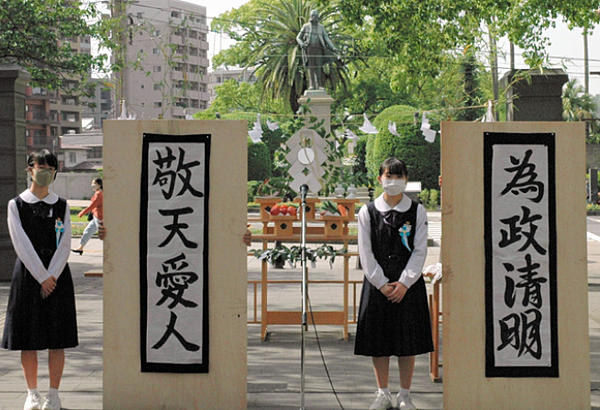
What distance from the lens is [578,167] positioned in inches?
225

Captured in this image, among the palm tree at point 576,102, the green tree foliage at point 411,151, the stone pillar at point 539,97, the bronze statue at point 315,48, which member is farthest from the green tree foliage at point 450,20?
the palm tree at point 576,102

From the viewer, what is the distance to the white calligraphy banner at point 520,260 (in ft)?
18.5

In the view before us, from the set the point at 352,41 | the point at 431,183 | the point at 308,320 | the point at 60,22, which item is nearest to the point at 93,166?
the point at 352,41

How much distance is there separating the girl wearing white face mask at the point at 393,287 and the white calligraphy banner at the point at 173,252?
3.71 ft

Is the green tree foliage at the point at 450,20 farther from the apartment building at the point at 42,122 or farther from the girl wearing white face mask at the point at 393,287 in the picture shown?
the apartment building at the point at 42,122

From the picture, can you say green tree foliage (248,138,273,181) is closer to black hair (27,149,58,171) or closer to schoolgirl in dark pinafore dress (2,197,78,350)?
black hair (27,149,58,171)

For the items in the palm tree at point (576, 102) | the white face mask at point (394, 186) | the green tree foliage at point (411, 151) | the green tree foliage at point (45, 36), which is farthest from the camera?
the palm tree at point (576, 102)

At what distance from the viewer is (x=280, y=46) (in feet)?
158

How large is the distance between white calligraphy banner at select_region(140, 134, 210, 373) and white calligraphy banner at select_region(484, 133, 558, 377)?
6.48 ft

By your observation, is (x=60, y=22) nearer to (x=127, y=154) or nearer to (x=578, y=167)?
(x=127, y=154)

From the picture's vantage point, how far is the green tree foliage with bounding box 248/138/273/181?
4078cm

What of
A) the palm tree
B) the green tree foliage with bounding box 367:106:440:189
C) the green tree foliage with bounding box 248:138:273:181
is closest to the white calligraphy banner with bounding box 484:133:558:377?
the green tree foliage with bounding box 367:106:440:189

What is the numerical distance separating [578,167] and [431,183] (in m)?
30.6

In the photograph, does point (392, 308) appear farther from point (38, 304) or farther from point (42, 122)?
point (42, 122)
